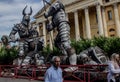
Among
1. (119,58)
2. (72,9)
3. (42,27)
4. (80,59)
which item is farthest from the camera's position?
(42,27)

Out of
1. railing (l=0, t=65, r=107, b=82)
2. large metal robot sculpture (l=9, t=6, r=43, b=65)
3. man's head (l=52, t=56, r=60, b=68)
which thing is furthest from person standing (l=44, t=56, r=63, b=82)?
large metal robot sculpture (l=9, t=6, r=43, b=65)

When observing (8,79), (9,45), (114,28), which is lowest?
(8,79)

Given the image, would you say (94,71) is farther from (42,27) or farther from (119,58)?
(42,27)

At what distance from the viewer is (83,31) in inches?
2594

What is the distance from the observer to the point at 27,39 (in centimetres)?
1337

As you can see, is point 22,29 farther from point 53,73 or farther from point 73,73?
point 53,73

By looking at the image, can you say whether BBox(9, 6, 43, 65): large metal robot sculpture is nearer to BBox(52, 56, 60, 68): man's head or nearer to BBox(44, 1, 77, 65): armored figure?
BBox(44, 1, 77, 65): armored figure

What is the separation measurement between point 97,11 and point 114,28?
5.11 m

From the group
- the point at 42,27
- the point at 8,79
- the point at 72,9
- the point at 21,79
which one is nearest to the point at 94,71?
the point at 21,79

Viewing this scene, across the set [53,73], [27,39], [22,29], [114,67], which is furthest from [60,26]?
[53,73]

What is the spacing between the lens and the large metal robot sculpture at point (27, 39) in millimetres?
13234

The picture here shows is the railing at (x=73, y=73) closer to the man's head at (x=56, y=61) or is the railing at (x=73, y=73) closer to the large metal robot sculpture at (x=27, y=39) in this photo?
the large metal robot sculpture at (x=27, y=39)

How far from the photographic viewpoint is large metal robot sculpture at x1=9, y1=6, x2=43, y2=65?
43.4 feet

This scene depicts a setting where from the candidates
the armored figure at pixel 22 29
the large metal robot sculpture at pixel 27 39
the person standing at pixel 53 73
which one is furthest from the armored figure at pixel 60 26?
the person standing at pixel 53 73
